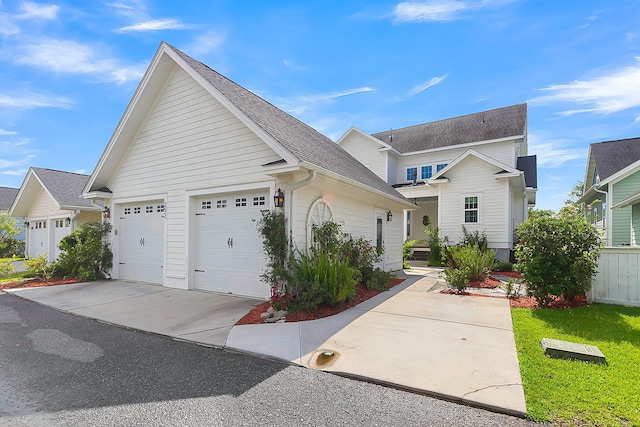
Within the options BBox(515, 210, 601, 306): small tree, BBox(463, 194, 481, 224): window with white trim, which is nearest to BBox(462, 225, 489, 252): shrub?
BBox(463, 194, 481, 224): window with white trim

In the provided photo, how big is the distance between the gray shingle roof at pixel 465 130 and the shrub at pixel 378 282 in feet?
44.4

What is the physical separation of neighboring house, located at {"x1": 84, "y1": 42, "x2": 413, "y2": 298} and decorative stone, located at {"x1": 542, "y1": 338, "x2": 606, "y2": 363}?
4.69 metres

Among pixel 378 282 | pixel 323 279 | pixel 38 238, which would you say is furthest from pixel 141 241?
pixel 38 238

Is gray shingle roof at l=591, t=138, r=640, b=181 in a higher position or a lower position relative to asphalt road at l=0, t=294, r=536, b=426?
higher

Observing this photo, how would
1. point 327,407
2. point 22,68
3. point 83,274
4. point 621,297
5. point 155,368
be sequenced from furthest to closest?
point 83,274 < point 22,68 < point 621,297 < point 155,368 < point 327,407

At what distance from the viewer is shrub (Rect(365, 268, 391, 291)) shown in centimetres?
838

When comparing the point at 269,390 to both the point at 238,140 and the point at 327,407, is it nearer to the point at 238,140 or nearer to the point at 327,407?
the point at 327,407

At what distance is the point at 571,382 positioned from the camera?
3199 millimetres

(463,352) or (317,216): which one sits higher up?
(317,216)

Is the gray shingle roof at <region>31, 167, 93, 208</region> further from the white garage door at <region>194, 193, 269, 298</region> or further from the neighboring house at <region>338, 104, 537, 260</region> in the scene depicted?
the neighboring house at <region>338, 104, 537, 260</region>

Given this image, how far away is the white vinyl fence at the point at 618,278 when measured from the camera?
20.7ft

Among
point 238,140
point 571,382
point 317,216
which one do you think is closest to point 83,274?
point 238,140

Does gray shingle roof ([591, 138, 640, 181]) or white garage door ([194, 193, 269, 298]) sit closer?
white garage door ([194, 193, 269, 298])

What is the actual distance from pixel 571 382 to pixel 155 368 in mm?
4682
